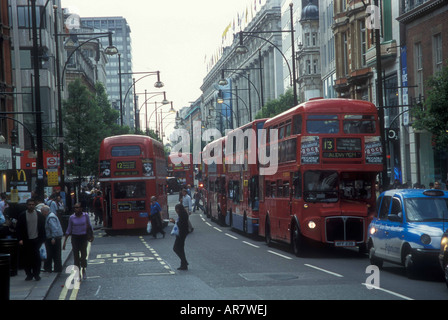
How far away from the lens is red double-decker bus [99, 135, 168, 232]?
119 ft

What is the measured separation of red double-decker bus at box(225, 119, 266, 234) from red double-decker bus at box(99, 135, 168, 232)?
3301 millimetres

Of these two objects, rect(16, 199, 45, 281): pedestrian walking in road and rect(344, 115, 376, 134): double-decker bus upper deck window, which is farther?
rect(344, 115, 376, 134): double-decker bus upper deck window

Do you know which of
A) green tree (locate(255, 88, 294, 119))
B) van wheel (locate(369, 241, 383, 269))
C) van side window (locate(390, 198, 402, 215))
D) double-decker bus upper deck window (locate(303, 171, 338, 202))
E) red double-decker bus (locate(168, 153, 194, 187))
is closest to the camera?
van side window (locate(390, 198, 402, 215))

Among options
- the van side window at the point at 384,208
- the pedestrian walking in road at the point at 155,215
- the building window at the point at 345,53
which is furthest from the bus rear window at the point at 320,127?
the building window at the point at 345,53

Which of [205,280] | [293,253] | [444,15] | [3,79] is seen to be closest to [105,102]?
[3,79]

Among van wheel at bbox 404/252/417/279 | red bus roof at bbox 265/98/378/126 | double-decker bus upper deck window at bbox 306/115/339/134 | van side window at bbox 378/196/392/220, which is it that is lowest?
van wheel at bbox 404/252/417/279

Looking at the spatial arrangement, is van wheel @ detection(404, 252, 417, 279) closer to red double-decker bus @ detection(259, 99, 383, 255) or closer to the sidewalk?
red double-decker bus @ detection(259, 99, 383, 255)

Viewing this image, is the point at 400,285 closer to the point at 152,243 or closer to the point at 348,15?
the point at 152,243

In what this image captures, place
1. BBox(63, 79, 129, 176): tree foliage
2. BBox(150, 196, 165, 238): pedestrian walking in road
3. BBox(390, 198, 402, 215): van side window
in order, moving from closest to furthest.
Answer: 1. BBox(390, 198, 402, 215): van side window
2. BBox(150, 196, 165, 238): pedestrian walking in road
3. BBox(63, 79, 129, 176): tree foliage

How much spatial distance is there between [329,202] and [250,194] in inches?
329

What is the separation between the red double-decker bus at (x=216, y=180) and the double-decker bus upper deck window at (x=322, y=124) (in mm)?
16093

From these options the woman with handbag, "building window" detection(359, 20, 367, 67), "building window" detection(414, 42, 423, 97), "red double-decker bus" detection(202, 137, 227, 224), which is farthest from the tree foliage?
the woman with handbag

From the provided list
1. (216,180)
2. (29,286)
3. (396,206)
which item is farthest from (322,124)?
(216,180)

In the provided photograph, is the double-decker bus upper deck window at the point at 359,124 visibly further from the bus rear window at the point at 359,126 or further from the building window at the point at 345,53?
the building window at the point at 345,53
